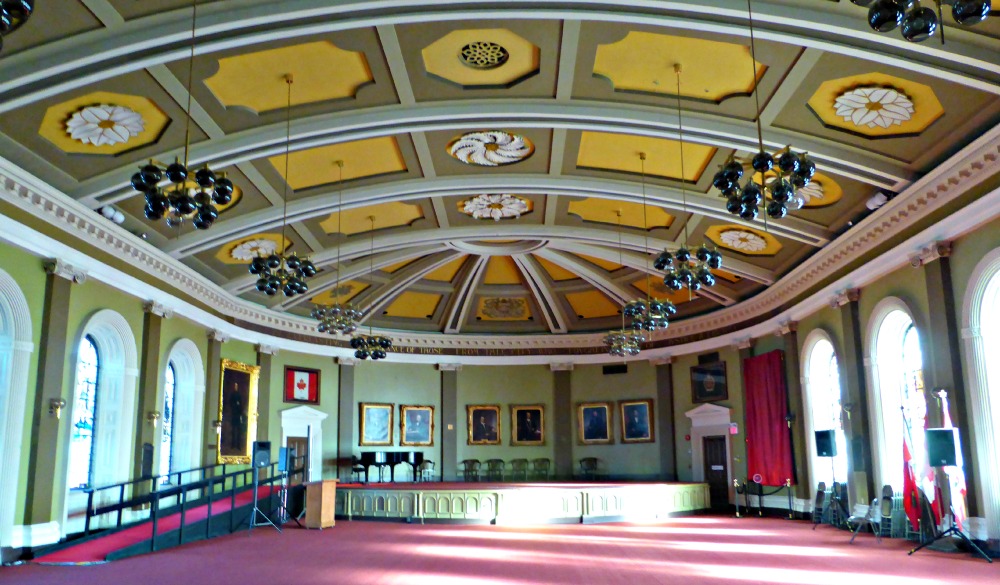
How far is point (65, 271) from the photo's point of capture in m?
12.6

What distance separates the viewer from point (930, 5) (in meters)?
8.54

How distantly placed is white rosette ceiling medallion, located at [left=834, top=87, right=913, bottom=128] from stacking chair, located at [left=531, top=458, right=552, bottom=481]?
53.8 feet

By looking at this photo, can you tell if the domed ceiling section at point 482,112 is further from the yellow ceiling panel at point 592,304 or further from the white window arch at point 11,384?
the yellow ceiling panel at point 592,304

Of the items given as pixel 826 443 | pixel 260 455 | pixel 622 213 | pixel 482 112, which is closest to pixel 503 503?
pixel 260 455

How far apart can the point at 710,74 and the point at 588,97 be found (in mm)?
1832

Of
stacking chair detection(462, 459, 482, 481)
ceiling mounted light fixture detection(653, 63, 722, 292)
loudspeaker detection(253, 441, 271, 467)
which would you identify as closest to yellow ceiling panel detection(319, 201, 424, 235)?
loudspeaker detection(253, 441, 271, 467)

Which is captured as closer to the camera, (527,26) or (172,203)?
(172,203)

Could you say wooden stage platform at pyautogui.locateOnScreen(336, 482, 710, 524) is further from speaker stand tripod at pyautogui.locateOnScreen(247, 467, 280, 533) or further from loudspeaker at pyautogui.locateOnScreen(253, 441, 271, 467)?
loudspeaker at pyautogui.locateOnScreen(253, 441, 271, 467)

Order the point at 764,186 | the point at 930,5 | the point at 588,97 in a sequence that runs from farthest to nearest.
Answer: the point at 588,97, the point at 930,5, the point at 764,186

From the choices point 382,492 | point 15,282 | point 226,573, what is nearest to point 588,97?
point 226,573

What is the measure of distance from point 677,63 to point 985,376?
6.47 meters

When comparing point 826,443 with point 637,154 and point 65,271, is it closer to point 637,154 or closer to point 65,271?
point 637,154

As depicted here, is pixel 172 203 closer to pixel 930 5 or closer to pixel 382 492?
pixel 930 5

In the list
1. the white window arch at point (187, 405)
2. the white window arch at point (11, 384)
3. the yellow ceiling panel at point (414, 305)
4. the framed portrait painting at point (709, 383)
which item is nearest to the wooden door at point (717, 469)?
the framed portrait painting at point (709, 383)
